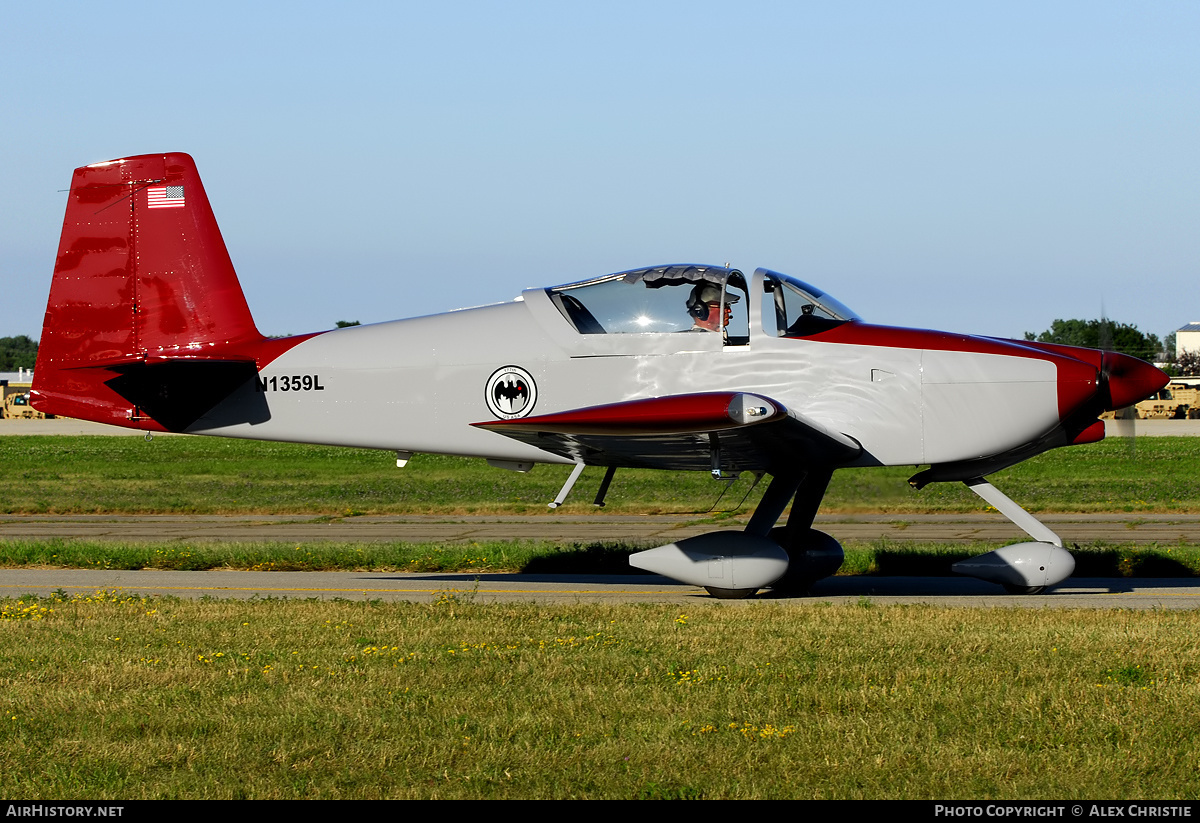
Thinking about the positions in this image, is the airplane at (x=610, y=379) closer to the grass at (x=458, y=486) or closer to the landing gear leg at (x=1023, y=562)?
the landing gear leg at (x=1023, y=562)

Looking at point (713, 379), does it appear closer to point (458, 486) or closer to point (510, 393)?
point (510, 393)

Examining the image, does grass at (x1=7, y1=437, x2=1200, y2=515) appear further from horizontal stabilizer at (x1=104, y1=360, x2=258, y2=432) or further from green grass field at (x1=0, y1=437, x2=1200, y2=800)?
horizontal stabilizer at (x1=104, y1=360, x2=258, y2=432)

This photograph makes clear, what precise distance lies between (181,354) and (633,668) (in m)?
6.87

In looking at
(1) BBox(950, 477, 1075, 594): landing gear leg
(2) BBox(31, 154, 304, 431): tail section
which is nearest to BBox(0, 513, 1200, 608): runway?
(1) BBox(950, 477, 1075, 594): landing gear leg

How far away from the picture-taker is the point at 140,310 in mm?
11711

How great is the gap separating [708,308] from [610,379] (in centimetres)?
111

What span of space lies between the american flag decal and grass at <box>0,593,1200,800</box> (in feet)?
15.2

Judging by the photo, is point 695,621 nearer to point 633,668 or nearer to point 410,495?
point 633,668

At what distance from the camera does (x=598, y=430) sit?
31.2ft

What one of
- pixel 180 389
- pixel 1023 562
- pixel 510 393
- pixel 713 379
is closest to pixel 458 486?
pixel 180 389

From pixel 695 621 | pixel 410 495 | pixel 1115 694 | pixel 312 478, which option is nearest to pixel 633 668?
pixel 695 621

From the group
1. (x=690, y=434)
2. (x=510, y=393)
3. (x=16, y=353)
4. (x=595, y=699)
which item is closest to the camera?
(x=595, y=699)

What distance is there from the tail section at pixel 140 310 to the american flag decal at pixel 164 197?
10 millimetres

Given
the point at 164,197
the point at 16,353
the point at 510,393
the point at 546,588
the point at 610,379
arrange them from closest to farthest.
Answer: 1. the point at 610,379
2. the point at 510,393
3. the point at 546,588
4. the point at 164,197
5. the point at 16,353
